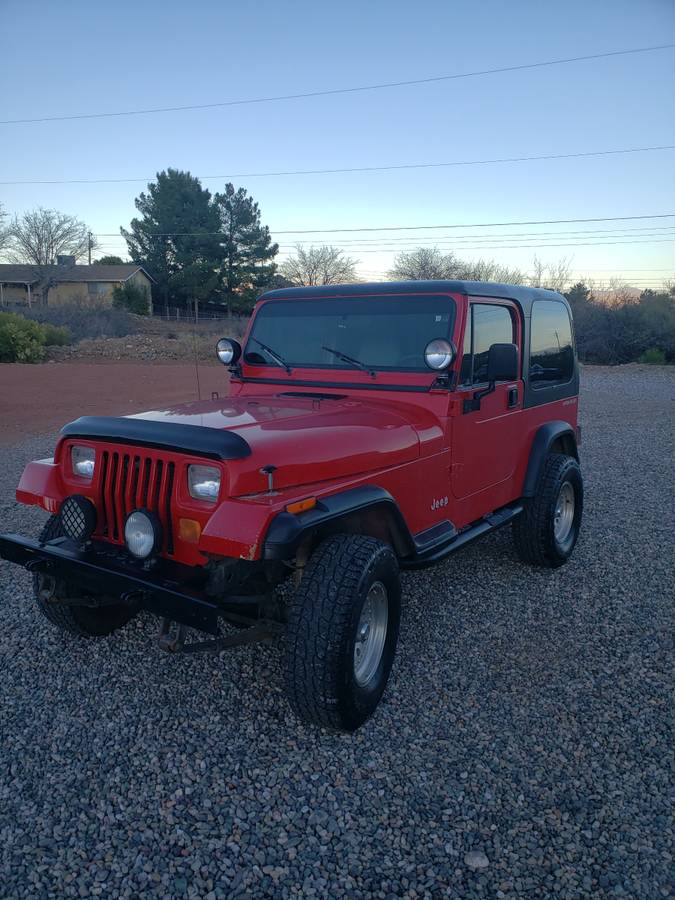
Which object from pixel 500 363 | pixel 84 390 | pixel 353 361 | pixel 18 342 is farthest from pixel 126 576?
pixel 18 342

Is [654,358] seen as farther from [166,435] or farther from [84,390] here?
[166,435]

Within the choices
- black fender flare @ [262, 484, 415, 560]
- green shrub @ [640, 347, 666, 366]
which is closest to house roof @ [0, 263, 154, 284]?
green shrub @ [640, 347, 666, 366]

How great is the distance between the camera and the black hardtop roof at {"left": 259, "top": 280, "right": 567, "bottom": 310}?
4121 mm

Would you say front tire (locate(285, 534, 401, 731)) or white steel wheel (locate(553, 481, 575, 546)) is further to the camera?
white steel wheel (locate(553, 481, 575, 546))

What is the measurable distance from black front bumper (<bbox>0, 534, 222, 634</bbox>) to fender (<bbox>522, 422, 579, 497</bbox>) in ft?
8.89

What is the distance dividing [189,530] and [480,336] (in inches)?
88.8

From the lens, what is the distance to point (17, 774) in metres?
2.80

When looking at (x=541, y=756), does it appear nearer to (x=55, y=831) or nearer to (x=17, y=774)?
(x=55, y=831)

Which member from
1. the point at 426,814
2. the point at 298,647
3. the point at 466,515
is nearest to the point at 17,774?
the point at 298,647

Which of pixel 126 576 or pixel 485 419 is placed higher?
pixel 485 419

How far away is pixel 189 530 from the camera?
2.96 meters

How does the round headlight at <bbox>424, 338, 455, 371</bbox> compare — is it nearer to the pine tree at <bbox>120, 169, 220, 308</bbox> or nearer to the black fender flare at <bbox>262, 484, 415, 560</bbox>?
the black fender flare at <bbox>262, 484, 415, 560</bbox>

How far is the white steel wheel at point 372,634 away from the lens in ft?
10.7

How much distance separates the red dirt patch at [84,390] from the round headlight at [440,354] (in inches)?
364
